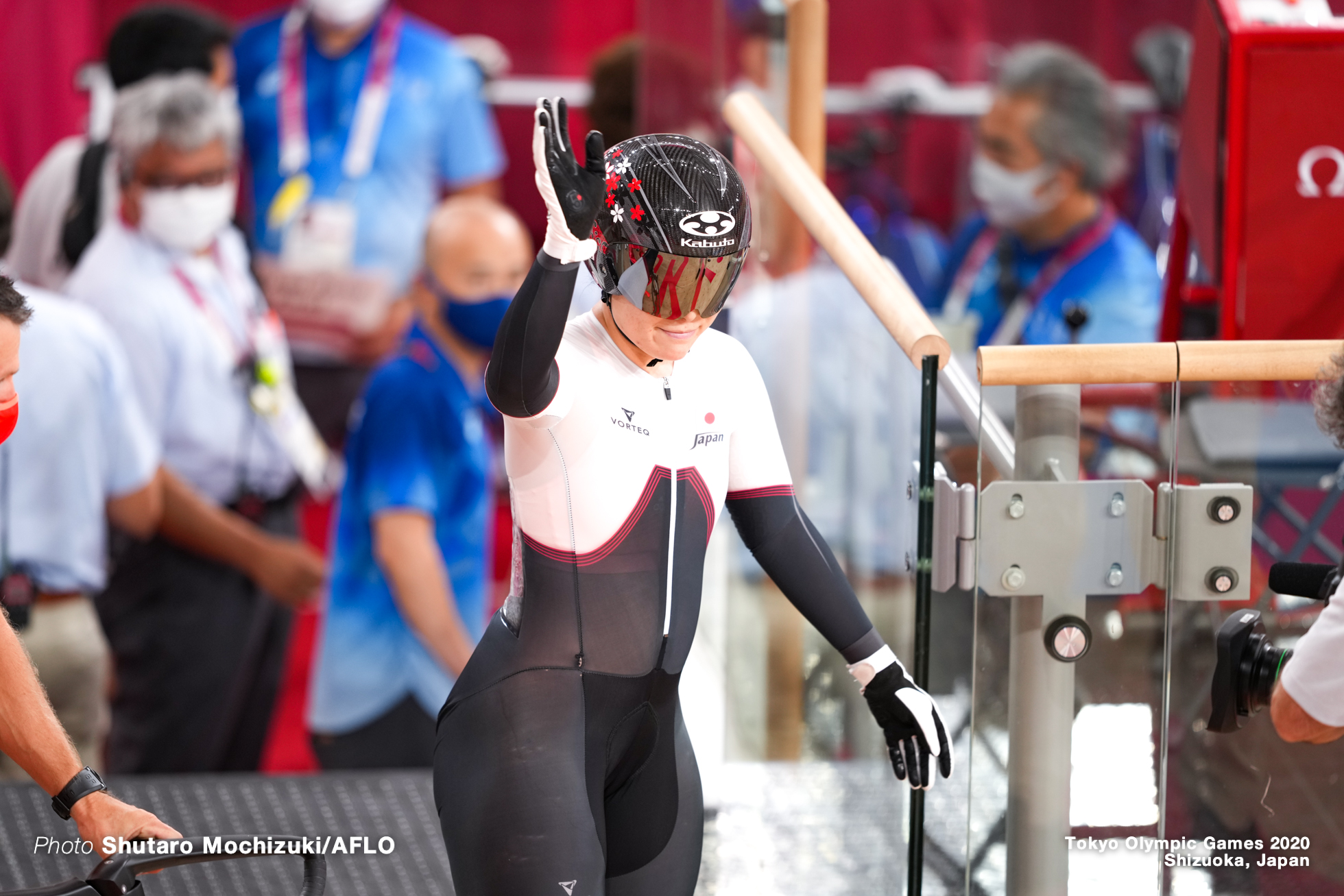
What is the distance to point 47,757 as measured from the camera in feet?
5.47

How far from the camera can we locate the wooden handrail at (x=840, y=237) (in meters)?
1.85

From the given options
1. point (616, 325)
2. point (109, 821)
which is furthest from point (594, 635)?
point (109, 821)

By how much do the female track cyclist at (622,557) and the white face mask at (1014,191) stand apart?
11.6ft

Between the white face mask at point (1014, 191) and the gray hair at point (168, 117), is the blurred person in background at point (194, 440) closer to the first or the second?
the gray hair at point (168, 117)

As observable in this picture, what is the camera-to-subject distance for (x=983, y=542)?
1837 millimetres

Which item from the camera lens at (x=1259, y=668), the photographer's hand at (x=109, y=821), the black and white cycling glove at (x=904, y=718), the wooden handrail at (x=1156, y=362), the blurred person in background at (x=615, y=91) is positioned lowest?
the photographer's hand at (x=109, y=821)

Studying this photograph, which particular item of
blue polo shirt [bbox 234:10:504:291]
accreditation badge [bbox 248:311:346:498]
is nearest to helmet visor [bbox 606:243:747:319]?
accreditation badge [bbox 248:311:346:498]

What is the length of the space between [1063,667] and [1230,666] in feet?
0.66

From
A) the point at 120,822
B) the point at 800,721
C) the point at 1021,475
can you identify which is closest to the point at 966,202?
the point at 800,721

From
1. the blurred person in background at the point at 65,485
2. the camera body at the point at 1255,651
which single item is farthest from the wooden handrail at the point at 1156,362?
the blurred person in background at the point at 65,485

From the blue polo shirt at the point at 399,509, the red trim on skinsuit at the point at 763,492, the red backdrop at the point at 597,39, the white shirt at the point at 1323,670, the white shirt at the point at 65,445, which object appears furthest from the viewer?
the red backdrop at the point at 597,39

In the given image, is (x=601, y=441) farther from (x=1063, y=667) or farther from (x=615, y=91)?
(x=615, y=91)

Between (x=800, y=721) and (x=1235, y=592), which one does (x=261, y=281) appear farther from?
(x=1235, y=592)

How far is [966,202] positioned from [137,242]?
323cm
